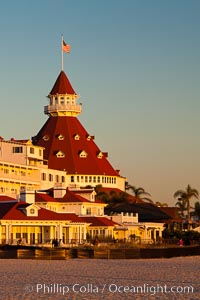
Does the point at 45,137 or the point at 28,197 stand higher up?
the point at 45,137

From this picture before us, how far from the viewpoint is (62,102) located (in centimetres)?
13950

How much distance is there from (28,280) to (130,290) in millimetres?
6359

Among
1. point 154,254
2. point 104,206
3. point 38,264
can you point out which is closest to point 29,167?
point 104,206

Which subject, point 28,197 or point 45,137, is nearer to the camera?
point 28,197

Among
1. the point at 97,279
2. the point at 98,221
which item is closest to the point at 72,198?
the point at 98,221

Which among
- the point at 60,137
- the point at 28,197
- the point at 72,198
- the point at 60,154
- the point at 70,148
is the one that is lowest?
the point at 28,197

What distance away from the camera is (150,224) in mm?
105562

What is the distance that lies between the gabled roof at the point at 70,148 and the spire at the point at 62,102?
3.05 ft

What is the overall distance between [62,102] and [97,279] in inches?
3872

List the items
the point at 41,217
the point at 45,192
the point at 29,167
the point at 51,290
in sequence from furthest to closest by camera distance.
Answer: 1. the point at 29,167
2. the point at 45,192
3. the point at 41,217
4. the point at 51,290

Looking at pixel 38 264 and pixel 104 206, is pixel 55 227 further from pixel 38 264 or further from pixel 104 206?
pixel 38 264

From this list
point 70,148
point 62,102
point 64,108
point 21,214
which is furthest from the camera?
point 62,102

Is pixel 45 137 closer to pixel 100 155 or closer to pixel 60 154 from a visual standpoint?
pixel 60 154

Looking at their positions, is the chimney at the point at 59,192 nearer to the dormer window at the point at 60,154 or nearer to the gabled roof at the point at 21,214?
the gabled roof at the point at 21,214
